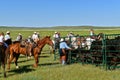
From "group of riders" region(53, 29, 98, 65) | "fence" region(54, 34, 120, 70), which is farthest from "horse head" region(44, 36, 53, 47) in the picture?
"fence" region(54, 34, 120, 70)

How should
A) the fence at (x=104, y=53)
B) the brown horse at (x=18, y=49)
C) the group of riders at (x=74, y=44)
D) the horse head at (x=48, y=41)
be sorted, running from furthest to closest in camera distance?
the horse head at (x=48, y=41) < the brown horse at (x=18, y=49) < the group of riders at (x=74, y=44) < the fence at (x=104, y=53)

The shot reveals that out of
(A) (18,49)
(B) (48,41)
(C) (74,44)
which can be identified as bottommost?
(A) (18,49)

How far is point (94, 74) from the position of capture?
14.4 m

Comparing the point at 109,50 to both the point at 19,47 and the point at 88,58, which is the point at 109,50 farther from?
the point at 19,47

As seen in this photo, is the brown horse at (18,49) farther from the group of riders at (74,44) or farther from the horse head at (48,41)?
the group of riders at (74,44)

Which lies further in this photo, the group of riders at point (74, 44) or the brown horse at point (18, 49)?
the brown horse at point (18, 49)

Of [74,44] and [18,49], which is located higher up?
[74,44]

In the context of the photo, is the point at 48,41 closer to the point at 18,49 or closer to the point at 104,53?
the point at 18,49

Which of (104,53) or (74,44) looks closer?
(104,53)

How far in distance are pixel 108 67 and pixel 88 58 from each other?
1985mm

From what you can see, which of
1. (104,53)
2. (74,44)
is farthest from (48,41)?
(104,53)

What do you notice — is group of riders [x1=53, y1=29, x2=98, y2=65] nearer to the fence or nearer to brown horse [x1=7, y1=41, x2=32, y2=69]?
the fence

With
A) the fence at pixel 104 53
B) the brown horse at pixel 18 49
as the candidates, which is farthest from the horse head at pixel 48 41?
the fence at pixel 104 53

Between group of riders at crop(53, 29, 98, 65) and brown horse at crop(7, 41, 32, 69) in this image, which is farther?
brown horse at crop(7, 41, 32, 69)
